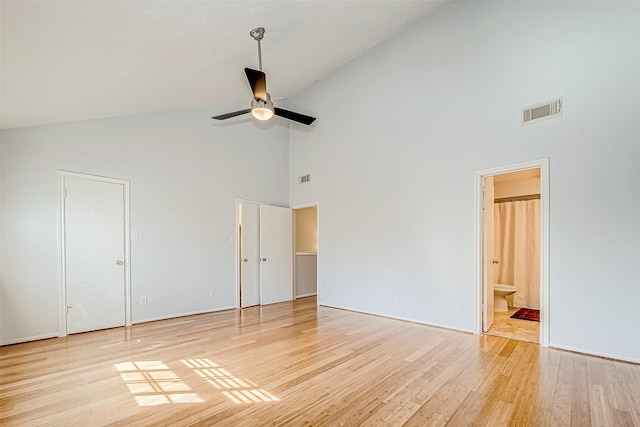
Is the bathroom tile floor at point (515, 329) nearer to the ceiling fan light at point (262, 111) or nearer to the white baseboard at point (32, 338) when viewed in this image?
→ the ceiling fan light at point (262, 111)

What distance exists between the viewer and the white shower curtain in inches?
217

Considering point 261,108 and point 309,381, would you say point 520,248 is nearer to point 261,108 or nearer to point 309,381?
point 309,381

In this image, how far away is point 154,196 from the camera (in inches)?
189

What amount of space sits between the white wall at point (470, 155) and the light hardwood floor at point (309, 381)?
68 centimetres

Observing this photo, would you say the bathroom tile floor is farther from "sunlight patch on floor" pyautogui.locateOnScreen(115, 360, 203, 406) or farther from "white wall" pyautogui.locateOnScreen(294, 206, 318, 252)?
"white wall" pyautogui.locateOnScreen(294, 206, 318, 252)

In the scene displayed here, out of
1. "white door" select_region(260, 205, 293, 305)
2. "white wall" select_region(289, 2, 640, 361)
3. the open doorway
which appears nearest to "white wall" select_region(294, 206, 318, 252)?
the open doorway

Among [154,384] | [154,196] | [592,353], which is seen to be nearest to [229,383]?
[154,384]

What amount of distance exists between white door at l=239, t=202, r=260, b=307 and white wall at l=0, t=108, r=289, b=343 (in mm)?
189

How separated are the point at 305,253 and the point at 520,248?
4269 millimetres

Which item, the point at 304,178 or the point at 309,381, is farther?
the point at 304,178

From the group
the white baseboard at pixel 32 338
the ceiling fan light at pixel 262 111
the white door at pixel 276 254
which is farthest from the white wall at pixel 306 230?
the white baseboard at pixel 32 338

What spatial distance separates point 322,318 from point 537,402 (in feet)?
10.0

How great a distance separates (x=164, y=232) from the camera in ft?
16.0

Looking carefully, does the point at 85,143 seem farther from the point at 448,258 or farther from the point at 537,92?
the point at 537,92
